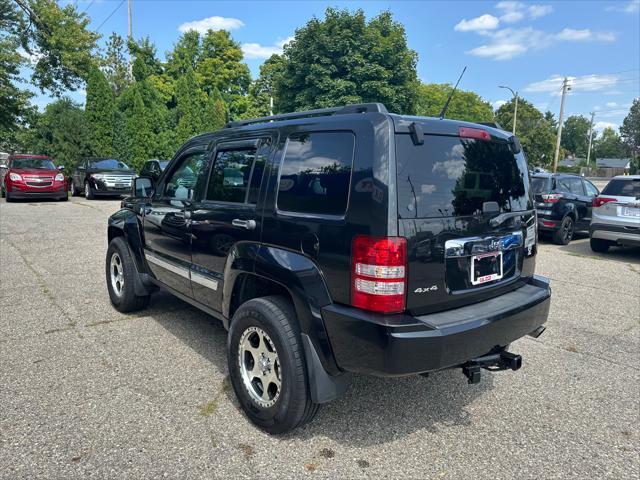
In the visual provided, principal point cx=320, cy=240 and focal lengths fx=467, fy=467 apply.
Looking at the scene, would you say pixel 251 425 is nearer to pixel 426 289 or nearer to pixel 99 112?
pixel 426 289

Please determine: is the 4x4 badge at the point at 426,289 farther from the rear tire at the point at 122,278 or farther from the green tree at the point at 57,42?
the green tree at the point at 57,42

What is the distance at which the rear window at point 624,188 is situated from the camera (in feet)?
28.9

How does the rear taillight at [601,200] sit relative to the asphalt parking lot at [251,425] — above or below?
above

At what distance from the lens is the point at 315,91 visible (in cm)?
2481

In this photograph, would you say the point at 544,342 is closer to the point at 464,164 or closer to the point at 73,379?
the point at 464,164

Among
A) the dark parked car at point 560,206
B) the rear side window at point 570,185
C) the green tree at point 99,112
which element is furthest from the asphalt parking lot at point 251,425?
the green tree at point 99,112

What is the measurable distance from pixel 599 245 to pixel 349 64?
698 inches

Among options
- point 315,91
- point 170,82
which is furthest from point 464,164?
point 170,82

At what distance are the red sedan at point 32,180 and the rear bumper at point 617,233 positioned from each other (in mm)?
16763

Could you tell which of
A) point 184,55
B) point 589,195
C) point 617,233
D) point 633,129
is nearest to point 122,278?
point 617,233

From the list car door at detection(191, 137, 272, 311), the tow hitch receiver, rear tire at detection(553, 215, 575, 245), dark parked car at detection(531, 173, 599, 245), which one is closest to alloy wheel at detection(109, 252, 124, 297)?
car door at detection(191, 137, 272, 311)

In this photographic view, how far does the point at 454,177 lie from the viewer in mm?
Result: 2762

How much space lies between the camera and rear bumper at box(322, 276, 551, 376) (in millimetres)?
2381

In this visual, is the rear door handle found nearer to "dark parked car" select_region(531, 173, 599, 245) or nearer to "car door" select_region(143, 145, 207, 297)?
"car door" select_region(143, 145, 207, 297)
